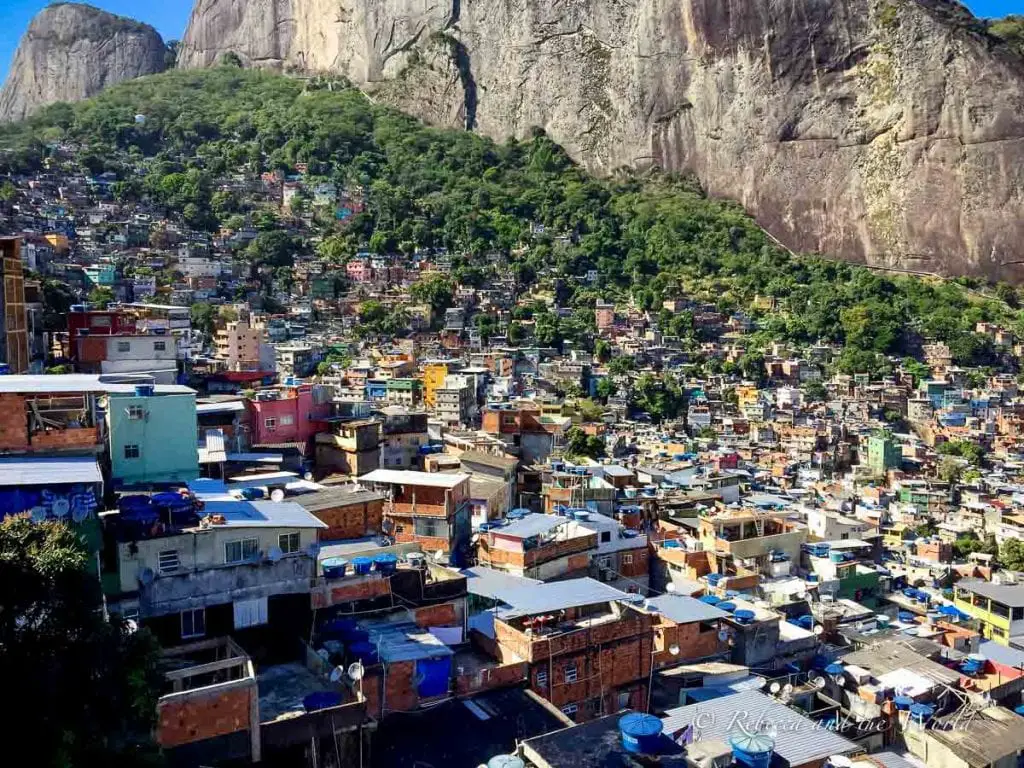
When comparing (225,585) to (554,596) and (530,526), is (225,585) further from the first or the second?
(530,526)

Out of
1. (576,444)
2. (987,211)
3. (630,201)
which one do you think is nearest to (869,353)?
(987,211)

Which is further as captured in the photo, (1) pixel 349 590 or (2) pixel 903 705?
(2) pixel 903 705

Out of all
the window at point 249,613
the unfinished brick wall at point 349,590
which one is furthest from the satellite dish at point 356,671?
the unfinished brick wall at point 349,590

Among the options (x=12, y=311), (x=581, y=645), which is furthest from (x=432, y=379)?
(x=581, y=645)

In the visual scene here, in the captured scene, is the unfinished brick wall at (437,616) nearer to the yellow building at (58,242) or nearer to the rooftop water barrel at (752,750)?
the rooftop water barrel at (752,750)

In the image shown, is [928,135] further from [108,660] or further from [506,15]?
[108,660]

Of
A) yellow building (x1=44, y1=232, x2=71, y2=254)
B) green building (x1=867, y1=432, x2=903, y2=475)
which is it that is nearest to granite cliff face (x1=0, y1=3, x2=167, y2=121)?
yellow building (x1=44, y1=232, x2=71, y2=254)
